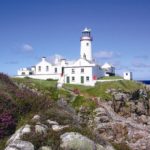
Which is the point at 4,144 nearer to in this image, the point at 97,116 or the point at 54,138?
the point at 54,138

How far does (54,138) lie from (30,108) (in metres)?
4.41

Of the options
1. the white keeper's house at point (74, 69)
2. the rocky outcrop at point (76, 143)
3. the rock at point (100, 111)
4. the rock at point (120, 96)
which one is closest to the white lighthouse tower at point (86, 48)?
the white keeper's house at point (74, 69)

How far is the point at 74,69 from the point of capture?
87.2 metres

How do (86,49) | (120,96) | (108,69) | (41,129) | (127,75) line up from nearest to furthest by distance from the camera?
(41,129) → (120,96) → (86,49) → (127,75) → (108,69)

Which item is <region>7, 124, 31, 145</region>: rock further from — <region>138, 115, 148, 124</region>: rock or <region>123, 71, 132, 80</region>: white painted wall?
<region>123, 71, 132, 80</region>: white painted wall

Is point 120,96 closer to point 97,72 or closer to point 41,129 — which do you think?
point 97,72

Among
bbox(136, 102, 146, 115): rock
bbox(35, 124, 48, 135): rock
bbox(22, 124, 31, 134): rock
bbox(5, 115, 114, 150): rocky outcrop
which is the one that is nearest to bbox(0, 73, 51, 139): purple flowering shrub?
bbox(5, 115, 114, 150): rocky outcrop

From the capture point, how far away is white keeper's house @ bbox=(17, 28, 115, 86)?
85.7 m

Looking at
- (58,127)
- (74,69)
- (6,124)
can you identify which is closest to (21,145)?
(58,127)

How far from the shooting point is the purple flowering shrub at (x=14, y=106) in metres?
19.1

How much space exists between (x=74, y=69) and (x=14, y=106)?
67.1 m

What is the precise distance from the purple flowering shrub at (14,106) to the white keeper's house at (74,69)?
61.2 metres

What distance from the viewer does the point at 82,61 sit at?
285 feet

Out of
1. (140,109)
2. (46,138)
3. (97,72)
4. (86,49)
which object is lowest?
(140,109)
